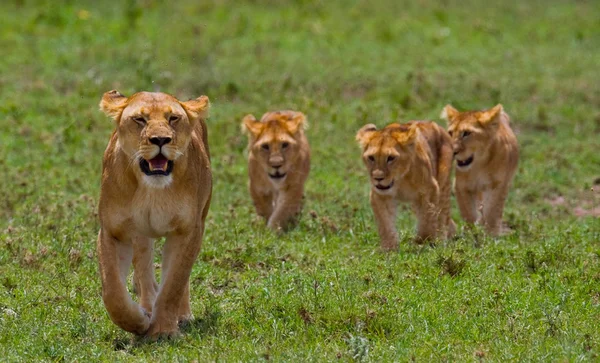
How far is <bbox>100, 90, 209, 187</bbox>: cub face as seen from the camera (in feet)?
19.3

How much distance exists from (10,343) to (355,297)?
1.88 m

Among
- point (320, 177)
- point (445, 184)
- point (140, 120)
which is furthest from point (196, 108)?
point (320, 177)

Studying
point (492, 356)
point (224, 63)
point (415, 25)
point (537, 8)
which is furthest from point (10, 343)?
point (537, 8)

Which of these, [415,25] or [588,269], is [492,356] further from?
[415,25]

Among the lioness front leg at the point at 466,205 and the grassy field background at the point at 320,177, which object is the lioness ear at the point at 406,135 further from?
the lioness front leg at the point at 466,205

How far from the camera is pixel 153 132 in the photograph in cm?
584

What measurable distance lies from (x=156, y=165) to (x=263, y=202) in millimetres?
3974

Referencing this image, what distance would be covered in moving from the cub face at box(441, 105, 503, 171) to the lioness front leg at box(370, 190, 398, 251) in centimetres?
105

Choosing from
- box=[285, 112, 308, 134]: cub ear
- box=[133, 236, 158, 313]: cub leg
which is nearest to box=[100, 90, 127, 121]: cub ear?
box=[133, 236, 158, 313]: cub leg

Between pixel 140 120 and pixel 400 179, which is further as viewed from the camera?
pixel 400 179

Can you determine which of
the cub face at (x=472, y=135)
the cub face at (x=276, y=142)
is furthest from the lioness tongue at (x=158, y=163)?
the cub face at (x=472, y=135)

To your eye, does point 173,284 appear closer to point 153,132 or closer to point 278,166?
point 153,132

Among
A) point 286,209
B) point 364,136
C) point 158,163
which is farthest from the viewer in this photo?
point 286,209

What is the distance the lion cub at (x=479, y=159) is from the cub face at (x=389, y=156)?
91cm
